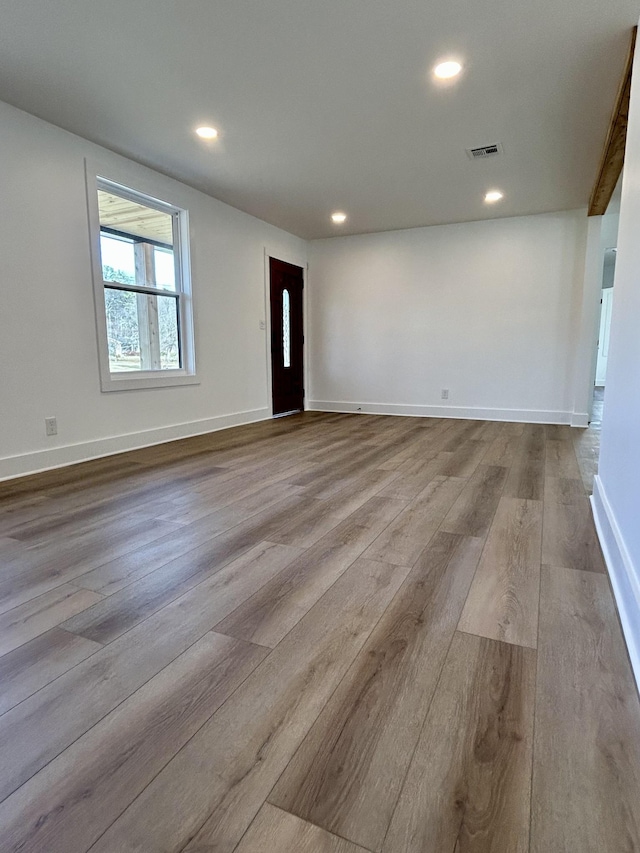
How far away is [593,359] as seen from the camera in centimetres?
537

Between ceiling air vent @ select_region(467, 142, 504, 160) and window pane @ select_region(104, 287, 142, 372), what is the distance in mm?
3159

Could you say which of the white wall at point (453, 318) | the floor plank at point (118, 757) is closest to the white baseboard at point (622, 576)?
the floor plank at point (118, 757)

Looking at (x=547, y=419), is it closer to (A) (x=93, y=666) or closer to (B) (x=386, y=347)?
(B) (x=386, y=347)

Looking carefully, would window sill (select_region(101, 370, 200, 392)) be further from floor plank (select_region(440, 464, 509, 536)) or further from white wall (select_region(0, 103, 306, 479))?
floor plank (select_region(440, 464, 509, 536))

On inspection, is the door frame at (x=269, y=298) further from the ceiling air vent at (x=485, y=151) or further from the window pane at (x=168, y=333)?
the ceiling air vent at (x=485, y=151)

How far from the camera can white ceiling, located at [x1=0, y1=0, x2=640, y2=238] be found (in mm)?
2230

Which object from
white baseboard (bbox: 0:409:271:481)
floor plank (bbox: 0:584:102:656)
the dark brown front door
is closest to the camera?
floor plank (bbox: 0:584:102:656)

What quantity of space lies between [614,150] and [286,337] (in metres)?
4.20

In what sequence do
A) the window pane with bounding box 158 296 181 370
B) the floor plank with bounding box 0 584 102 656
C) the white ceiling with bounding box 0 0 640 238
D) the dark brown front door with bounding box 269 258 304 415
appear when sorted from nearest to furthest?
the floor plank with bounding box 0 584 102 656 < the white ceiling with bounding box 0 0 640 238 < the window pane with bounding box 158 296 181 370 < the dark brown front door with bounding box 269 258 304 415

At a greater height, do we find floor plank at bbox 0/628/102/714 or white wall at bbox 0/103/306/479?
white wall at bbox 0/103/306/479

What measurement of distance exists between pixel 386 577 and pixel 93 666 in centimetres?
103

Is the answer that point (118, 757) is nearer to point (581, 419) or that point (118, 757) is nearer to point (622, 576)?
point (622, 576)

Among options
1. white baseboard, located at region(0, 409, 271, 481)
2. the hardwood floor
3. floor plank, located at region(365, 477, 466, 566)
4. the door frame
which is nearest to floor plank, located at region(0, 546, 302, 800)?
the hardwood floor

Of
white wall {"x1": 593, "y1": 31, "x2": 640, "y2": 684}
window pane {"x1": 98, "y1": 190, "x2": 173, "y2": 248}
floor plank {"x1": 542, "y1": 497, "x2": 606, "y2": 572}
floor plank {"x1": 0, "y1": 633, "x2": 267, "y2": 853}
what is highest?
window pane {"x1": 98, "y1": 190, "x2": 173, "y2": 248}
